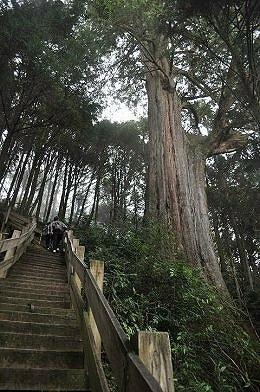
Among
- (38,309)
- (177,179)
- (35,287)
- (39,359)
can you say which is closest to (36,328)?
(39,359)

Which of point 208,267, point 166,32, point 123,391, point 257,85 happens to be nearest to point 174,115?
point 166,32

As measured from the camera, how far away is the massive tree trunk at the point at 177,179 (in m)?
8.15

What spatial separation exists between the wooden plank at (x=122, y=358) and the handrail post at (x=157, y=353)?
0.16 feet

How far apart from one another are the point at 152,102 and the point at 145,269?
7.54 metres

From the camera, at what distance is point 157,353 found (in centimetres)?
136

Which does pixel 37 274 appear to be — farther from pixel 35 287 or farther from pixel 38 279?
pixel 35 287

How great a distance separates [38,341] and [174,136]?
8.26 m

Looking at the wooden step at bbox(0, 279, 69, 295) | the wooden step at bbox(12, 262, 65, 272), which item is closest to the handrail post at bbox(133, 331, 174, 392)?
the wooden step at bbox(0, 279, 69, 295)

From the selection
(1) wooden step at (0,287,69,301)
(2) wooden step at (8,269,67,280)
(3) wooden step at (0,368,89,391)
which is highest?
(2) wooden step at (8,269,67,280)

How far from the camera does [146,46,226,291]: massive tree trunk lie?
321 inches

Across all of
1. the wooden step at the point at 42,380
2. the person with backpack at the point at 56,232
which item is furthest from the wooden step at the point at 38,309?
the person with backpack at the point at 56,232

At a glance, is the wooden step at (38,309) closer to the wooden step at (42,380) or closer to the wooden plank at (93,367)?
the wooden plank at (93,367)

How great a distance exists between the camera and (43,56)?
10531 mm

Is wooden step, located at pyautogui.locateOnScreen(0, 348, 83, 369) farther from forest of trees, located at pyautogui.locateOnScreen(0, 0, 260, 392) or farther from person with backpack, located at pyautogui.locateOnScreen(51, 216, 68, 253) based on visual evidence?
person with backpack, located at pyautogui.locateOnScreen(51, 216, 68, 253)
